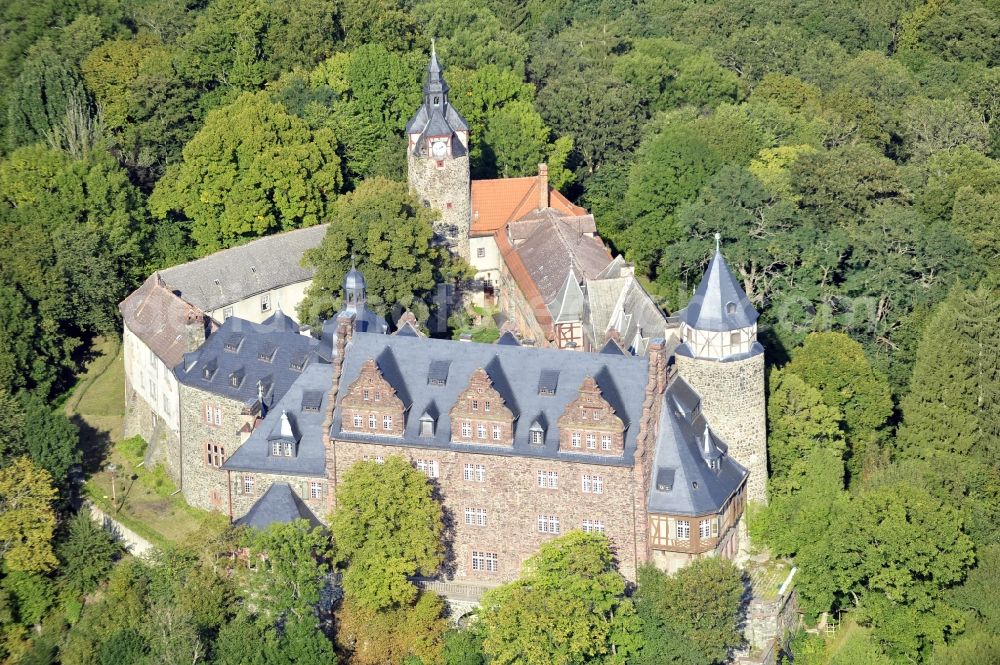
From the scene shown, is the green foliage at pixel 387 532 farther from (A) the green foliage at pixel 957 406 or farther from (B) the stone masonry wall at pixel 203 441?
(A) the green foliage at pixel 957 406

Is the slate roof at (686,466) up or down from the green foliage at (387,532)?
up

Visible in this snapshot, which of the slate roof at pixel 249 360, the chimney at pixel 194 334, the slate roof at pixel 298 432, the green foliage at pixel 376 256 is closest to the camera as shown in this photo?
the slate roof at pixel 298 432

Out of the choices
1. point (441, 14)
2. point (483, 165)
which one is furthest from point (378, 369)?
point (441, 14)

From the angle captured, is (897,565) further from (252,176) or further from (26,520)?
(252,176)

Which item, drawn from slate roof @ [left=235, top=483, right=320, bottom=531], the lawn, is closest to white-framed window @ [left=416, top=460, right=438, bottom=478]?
slate roof @ [left=235, top=483, right=320, bottom=531]

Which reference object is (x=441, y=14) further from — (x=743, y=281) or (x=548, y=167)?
(x=743, y=281)

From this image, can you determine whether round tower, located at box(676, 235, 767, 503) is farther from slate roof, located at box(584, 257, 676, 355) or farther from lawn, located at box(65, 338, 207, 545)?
lawn, located at box(65, 338, 207, 545)

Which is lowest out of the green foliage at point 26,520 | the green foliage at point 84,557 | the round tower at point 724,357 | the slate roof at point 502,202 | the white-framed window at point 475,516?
the green foliage at point 84,557

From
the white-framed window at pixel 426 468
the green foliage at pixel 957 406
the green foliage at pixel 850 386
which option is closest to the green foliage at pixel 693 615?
the white-framed window at pixel 426 468
